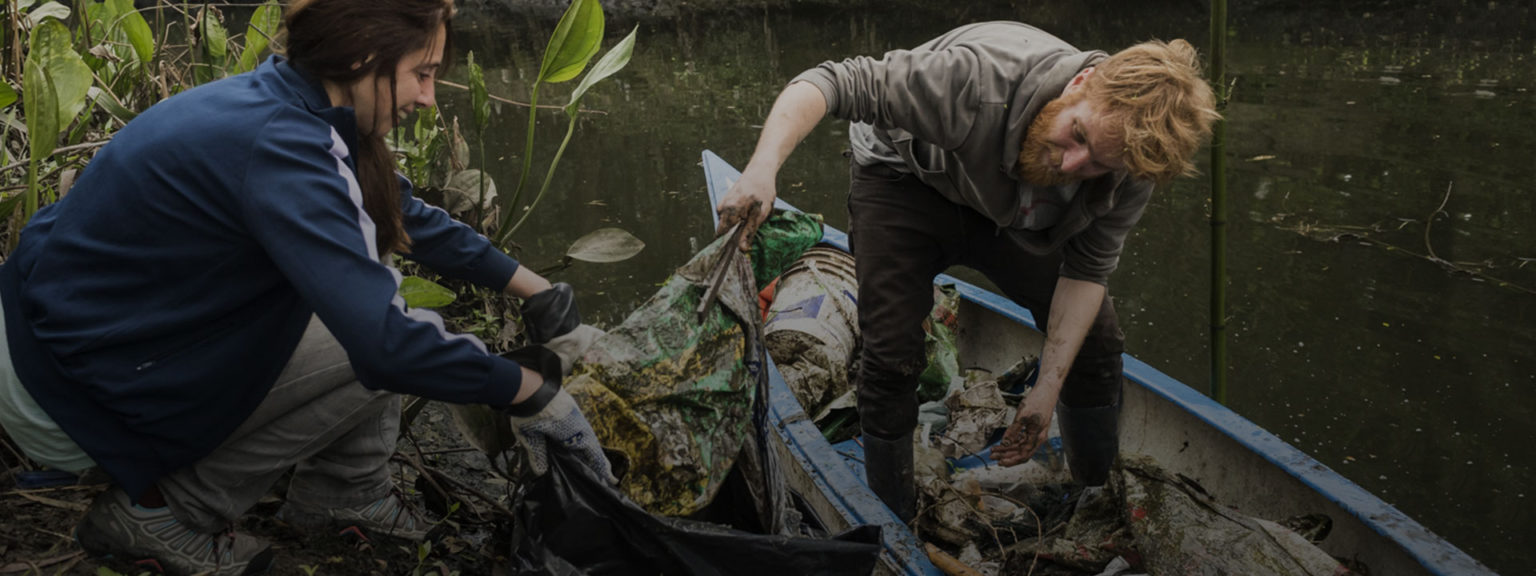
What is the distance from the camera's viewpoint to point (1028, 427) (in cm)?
237

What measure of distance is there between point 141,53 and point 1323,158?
242 inches

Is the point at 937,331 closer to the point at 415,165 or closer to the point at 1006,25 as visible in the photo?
the point at 1006,25

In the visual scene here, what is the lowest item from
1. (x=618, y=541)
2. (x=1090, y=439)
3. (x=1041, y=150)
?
(x=1090, y=439)

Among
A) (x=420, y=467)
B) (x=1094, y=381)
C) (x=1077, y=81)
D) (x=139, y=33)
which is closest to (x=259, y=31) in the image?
(x=139, y=33)

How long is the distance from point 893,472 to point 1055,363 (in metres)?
0.50

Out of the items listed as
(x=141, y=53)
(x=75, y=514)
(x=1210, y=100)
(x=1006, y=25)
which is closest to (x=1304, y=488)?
(x=1210, y=100)

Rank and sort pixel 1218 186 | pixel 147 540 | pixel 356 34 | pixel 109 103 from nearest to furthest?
pixel 356 34 < pixel 147 540 < pixel 109 103 < pixel 1218 186

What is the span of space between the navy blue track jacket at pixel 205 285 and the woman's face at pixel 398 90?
5 cm

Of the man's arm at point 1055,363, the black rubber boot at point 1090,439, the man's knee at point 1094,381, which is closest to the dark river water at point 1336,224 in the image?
the black rubber boot at point 1090,439

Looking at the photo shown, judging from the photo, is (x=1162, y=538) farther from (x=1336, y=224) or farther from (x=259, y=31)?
(x=1336, y=224)

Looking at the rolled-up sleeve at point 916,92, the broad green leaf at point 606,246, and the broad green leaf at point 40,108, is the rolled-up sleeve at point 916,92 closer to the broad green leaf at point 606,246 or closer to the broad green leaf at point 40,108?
the broad green leaf at point 606,246

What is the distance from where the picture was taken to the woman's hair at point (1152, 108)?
1908 mm

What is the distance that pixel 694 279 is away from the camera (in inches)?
79.8

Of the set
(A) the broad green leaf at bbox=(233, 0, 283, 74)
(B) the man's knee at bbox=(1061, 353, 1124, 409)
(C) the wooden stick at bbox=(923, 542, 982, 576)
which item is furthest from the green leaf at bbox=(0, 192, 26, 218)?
(B) the man's knee at bbox=(1061, 353, 1124, 409)
